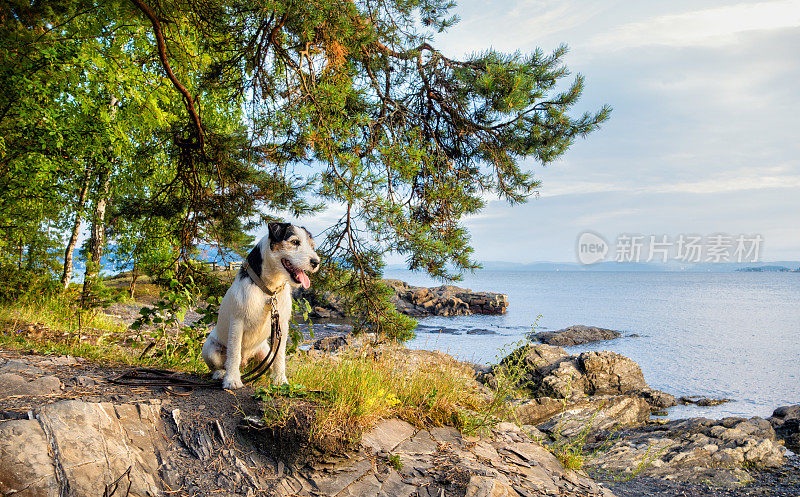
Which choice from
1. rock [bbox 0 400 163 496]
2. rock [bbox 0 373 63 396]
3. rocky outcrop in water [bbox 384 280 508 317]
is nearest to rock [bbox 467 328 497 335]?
rocky outcrop in water [bbox 384 280 508 317]

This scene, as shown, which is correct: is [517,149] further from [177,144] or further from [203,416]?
[203,416]

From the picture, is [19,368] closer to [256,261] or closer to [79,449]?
[79,449]

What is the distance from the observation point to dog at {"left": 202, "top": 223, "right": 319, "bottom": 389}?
4.06 m

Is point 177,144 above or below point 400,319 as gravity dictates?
above

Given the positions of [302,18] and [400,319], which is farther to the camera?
[400,319]

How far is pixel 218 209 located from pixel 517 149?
19.7 ft

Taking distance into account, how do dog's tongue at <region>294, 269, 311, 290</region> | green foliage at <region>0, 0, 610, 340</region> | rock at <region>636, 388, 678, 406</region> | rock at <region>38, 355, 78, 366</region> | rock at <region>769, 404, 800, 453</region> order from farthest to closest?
rock at <region>636, 388, 678, 406</region>
rock at <region>769, 404, 800, 453</region>
green foliage at <region>0, 0, 610, 340</region>
rock at <region>38, 355, 78, 366</region>
dog's tongue at <region>294, 269, 311, 290</region>

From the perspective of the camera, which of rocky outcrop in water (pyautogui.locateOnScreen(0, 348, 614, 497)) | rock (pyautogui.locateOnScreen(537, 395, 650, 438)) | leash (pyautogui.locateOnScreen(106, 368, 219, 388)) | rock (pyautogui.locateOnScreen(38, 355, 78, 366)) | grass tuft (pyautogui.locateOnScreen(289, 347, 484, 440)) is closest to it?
rocky outcrop in water (pyautogui.locateOnScreen(0, 348, 614, 497))

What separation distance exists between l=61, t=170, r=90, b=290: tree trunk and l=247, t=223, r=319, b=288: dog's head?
1552 centimetres

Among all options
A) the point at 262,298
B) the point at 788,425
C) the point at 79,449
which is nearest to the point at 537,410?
the point at 788,425

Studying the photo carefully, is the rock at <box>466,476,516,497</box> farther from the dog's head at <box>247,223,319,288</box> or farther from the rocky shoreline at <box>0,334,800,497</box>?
the dog's head at <box>247,223,319,288</box>

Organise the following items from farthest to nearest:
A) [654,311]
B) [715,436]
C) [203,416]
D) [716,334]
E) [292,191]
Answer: [654,311] → [716,334] → [715,436] → [292,191] → [203,416]

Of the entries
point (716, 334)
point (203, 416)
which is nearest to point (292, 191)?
point (203, 416)

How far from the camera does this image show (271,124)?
7.91 meters
